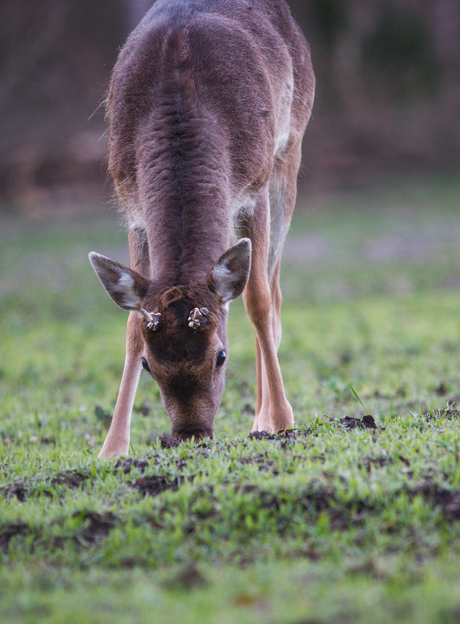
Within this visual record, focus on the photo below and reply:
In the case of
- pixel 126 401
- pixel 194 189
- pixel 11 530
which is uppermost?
pixel 194 189

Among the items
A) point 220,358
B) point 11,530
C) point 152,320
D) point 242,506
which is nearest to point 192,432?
point 220,358

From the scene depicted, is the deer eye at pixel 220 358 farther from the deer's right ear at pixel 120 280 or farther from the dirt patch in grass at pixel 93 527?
the dirt patch in grass at pixel 93 527

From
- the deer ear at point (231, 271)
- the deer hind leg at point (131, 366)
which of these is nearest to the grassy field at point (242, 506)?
the deer hind leg at point (131, 366)

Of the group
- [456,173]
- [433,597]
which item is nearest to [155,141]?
[433,597]

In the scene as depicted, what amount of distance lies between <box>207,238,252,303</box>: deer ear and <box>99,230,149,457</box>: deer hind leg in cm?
118

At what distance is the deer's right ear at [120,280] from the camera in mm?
4672

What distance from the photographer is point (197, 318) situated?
4.40 metres

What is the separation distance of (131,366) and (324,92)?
84.1 feet

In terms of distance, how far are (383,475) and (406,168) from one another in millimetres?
27103

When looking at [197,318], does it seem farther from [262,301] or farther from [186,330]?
[262,301]

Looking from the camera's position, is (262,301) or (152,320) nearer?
(152,320)

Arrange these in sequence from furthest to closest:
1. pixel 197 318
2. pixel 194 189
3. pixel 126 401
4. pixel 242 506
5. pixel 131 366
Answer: pixel 131 366, pixel 126 401, pixel 194 189, pixel 197 318, pixel 242 506

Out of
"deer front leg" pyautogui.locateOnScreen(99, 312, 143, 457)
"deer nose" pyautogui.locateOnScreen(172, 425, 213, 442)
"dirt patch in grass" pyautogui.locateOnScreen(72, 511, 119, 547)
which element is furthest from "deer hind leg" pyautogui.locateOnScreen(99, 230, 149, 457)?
"dirt patch in grass" pyautogui.locateOnScreen(72, 511, 119, 547)

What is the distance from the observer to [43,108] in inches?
1006
